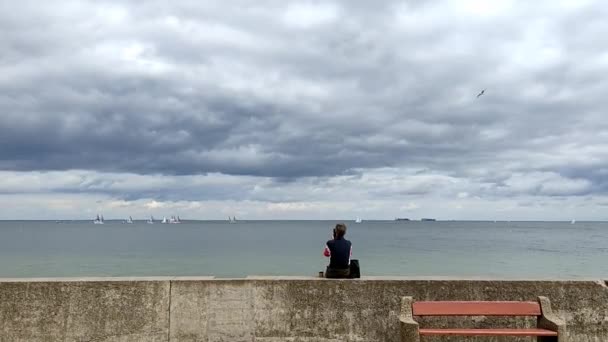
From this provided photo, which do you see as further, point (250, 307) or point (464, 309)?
point (250, 307)

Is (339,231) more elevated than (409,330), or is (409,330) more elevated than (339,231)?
(339,231)

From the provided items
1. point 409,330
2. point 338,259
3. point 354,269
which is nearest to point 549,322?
point 409,330

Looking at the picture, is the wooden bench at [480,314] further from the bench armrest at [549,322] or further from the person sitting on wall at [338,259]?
the person sitting on wall at [338,259]

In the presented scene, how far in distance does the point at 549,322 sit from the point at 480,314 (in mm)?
650

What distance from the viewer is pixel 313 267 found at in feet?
146

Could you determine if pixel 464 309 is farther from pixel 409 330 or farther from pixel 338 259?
pixel 338 259

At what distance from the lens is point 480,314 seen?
5023 millimetres

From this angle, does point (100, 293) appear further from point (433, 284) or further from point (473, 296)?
point (473, 296)

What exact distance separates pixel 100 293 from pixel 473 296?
409 centimetres

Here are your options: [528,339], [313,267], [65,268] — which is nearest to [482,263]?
[313,267]

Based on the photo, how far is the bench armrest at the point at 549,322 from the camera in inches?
195

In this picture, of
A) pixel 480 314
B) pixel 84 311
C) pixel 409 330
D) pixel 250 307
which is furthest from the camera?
pixel 250 307

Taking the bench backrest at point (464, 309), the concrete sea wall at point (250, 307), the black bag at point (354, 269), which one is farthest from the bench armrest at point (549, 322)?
the black bag at point (354, 269)

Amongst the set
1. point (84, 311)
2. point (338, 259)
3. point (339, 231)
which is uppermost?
point (339, 231)
